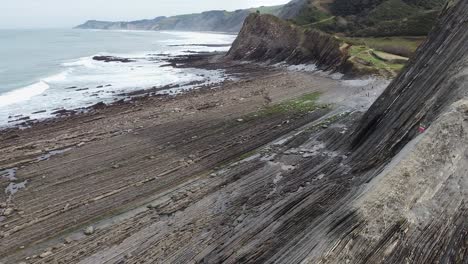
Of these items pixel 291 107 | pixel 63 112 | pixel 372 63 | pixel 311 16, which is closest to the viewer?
pixel 291 107

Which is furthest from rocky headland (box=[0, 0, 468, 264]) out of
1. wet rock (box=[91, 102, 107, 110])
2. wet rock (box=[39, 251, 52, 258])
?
wet rock (box=[91, 102, 107, 110])

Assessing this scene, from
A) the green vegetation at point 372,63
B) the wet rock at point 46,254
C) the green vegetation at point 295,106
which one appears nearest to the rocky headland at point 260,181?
the wet rock at point 46,254

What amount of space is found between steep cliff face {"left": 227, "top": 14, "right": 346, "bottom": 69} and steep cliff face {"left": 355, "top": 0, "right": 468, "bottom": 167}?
97.6ft

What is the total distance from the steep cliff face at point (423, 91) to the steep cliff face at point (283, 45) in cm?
2976

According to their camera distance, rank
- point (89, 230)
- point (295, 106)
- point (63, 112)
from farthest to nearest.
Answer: point (63, 112)
point (295, 106)
point (89, 230)

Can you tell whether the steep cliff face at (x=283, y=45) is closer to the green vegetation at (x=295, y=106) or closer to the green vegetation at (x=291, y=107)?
the green vegetation at (x=295, y=106)

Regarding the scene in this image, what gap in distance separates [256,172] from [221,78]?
3334cm

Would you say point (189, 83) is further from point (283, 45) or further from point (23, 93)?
point (283, 45)

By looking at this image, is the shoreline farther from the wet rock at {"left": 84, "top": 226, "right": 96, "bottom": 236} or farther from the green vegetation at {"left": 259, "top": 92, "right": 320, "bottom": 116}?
the wet rock at {"left": 84, "top": 226, "right": 96, "bottom": 236}

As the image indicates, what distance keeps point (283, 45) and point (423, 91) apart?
1969 inches

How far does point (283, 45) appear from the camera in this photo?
65000 mm

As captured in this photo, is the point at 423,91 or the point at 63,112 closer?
the point at 423,91

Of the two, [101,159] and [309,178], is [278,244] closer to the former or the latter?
[309,178]

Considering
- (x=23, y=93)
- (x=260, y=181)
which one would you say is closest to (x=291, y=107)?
(x=260, y=181)
